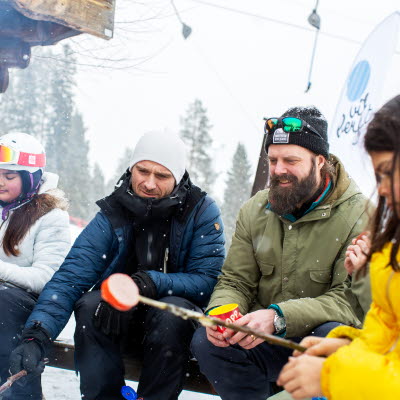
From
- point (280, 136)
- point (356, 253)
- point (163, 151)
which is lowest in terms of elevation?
point (356, 253)

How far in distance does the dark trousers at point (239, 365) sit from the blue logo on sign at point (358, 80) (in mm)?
2945

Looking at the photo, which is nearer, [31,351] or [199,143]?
[31,351]

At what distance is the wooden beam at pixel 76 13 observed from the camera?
3750 millimetres

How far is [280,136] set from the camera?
10.3ft

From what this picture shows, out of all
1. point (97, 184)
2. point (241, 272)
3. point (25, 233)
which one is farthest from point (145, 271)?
point (97, 184)

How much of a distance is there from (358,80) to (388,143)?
372cm

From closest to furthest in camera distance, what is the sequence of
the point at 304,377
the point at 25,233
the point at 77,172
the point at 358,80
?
1. the point at 304,377
2. the point at 25,233
3. the point at 358,80
4. the point at 77,172

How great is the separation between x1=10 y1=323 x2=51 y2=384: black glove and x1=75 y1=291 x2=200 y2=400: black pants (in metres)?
0.19

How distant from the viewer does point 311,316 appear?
2682 mm

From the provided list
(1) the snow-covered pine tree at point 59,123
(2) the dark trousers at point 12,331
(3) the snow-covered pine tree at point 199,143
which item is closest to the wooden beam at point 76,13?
(2) the dark trousers at point 12,331

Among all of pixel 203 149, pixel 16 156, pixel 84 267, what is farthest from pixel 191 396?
pixel 203 149

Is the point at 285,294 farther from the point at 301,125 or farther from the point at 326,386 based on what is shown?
the point at 326,386

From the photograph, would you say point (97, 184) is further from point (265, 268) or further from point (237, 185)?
point (265, 268)

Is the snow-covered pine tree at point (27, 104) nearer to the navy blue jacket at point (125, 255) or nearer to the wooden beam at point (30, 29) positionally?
the wooden beam at point (30, 29)
